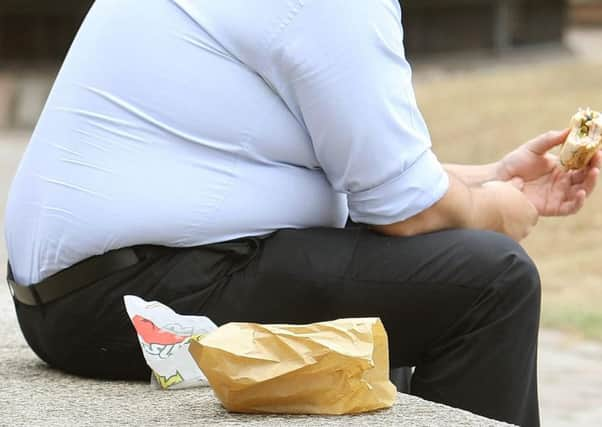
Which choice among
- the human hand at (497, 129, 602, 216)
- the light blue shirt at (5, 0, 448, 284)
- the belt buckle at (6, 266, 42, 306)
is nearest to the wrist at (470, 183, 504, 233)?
the light blue shirt at (5, 0, 448, 284)

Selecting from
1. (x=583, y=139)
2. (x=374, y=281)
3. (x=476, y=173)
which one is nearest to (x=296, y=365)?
(x=374, y=281)

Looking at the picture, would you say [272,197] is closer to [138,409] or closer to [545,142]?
[138,409]

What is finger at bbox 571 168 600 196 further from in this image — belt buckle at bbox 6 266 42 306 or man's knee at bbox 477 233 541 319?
belt buckle at bbox 6 266 42 306

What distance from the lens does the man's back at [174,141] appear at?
222cm

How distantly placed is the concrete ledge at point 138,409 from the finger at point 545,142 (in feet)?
2.51

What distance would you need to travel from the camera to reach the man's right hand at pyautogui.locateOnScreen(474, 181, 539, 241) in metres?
2.43

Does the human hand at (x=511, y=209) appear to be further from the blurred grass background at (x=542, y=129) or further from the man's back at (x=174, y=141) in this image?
the blurred grass background at (x=542, y=129)

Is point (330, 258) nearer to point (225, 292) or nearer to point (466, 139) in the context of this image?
point (225, 292)

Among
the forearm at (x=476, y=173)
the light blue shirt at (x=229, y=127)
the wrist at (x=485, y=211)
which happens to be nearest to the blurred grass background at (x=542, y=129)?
the forearm at (x=476, y=173)

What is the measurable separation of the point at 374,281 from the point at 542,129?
6.85 metres

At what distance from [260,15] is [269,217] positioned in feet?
1.15

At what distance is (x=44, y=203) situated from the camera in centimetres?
230

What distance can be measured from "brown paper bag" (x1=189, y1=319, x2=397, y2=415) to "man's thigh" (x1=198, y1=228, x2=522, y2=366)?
17cm

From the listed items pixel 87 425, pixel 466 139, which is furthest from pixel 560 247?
pixel 87 425
